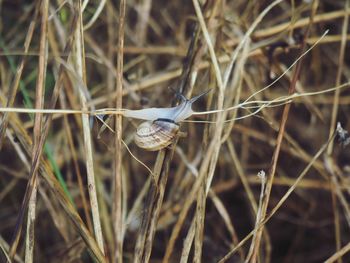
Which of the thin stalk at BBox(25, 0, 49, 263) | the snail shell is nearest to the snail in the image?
the snail shell

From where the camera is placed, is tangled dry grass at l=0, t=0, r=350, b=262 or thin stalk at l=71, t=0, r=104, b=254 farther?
tangled dry grass at l=0, t=0, r=350, b=262

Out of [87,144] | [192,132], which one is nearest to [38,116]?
[87,144]

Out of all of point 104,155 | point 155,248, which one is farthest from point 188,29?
point 155,248

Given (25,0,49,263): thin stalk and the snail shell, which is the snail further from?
(25,0,49,263): thin stalk

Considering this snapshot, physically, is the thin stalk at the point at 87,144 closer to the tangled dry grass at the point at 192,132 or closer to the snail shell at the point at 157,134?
the snail shell at the point at 157,134

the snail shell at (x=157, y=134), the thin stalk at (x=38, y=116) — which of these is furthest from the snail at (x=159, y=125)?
the thin stalk at (x=38, y=116)

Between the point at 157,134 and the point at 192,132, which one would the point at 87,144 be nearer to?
the point at 157,134

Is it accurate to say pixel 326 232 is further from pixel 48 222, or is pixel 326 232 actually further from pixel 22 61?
pixel 22 61
